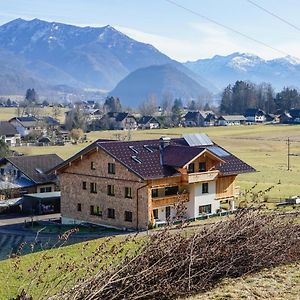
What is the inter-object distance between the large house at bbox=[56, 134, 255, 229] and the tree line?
127m

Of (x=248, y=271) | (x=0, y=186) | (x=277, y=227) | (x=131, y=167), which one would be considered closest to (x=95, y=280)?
(x=248, y=271)

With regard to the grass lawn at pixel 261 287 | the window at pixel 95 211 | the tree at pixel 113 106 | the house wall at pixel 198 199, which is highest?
the tree at pixel 113 106

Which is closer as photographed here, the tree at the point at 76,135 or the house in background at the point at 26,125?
the tree at the point at 76,135

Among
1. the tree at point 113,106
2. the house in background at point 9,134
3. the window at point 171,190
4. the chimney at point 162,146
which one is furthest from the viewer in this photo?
the tree at point 113,106

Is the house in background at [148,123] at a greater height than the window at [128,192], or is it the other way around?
the house in background at [148,123]

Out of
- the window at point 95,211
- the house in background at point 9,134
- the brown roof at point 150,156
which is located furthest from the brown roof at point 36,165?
the house in background at point 9,134

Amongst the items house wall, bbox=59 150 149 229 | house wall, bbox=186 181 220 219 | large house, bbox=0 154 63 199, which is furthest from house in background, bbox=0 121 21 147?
house wall, bbox=186 181 220 219

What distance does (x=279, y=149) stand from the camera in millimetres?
83312

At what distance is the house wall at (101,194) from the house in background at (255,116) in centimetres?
11559

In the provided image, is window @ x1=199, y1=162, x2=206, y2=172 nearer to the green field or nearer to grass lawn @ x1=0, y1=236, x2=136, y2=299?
the green field

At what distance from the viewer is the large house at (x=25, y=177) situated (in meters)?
42.1

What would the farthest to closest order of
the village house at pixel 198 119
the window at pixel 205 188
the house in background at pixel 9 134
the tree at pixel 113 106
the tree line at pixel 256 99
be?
the tree at pixel 113 106 < the tree line at pixel 256 99 < the village house at pixel 198 119 < the house in background at pixel 9 134 < the window at pixel 205 188

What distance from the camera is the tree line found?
522 feet

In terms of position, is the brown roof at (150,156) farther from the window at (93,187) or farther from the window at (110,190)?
the window at (93,187)
